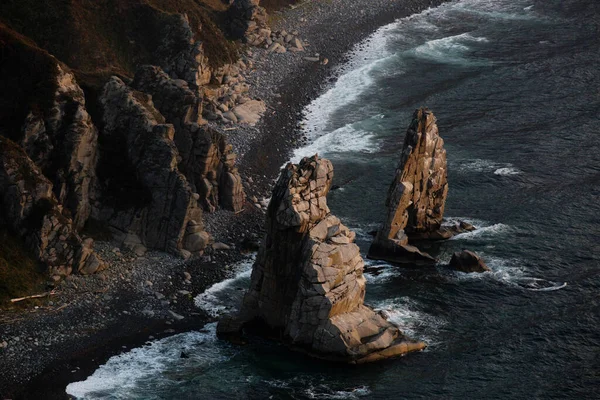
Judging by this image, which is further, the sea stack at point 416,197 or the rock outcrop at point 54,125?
the sea stack at point 416,197

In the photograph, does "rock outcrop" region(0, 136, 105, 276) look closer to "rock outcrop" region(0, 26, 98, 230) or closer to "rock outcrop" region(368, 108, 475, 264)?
"rock outcrop" region(0, 26, 98, 230)

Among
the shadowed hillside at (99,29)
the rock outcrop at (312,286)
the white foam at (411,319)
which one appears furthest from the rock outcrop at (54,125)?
the white foam at (411,319)

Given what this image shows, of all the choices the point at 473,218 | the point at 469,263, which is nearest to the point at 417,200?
the point at 473,218

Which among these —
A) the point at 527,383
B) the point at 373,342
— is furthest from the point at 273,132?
the point at 527,383

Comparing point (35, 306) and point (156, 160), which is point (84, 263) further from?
point (156, 160)

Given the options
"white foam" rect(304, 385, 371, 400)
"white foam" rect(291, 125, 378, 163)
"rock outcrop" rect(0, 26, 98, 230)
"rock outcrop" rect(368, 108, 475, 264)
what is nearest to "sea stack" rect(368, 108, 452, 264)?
"rock outcrop" rect(368, 108, 475, 264)

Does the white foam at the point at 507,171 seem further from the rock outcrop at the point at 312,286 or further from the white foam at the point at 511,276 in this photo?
the rock outcrop at the point at 312,286
